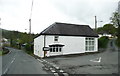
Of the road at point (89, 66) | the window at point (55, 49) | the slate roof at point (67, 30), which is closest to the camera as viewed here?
the road at point (89, 66)

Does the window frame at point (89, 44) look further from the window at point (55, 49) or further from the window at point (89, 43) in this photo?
the window at point (55, 49)

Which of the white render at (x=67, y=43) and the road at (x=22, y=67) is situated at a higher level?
the white render at (x=67, y=43)

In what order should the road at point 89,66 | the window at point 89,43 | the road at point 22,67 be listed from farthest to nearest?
the window at point 89,43, the road at point 22,67, the road at point 89,66

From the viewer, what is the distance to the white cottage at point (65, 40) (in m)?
28.5

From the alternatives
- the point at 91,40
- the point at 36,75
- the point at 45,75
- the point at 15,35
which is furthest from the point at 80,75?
the point at 15,35

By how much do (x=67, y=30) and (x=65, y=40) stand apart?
2.95m

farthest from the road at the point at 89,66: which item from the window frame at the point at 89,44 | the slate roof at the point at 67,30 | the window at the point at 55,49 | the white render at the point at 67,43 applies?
the window frame at the point at 89,44

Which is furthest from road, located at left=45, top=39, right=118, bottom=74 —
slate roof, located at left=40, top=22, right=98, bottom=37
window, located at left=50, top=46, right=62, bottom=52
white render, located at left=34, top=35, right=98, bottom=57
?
slate roof, located at left=40, top=22, right=98, bottom=37

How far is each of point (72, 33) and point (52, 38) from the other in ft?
16.6

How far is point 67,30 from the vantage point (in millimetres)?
31922

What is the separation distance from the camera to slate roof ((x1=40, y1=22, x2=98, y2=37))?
1166 inches

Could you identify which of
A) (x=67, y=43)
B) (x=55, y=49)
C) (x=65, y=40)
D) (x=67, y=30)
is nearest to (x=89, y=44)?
(x=67, y=43)

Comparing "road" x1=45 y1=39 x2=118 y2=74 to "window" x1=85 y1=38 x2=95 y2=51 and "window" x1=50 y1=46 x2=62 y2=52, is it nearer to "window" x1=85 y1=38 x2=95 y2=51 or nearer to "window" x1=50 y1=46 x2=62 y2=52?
"window" x1=50 y1=46 x2=62 y2=52

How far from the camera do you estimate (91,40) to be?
112ft
